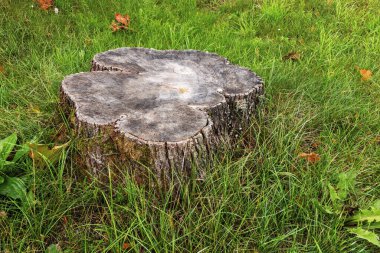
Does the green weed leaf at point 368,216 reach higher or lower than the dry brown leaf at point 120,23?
lower

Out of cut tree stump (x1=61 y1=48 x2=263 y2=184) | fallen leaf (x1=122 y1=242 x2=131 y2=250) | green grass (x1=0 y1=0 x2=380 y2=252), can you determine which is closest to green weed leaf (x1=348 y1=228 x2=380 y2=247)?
green grass (x1=0 y1=0 x2=380 y2=252)

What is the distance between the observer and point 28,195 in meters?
2.20

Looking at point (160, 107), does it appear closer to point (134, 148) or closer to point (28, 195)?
point (134, 148)

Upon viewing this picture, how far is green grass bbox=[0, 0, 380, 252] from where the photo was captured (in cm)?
210

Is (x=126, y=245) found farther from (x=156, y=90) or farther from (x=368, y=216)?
(x=368, y=216)

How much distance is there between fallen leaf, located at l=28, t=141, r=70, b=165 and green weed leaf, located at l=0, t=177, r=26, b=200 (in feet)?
0.48

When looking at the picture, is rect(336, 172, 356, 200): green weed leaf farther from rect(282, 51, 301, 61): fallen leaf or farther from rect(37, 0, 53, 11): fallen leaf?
rect(37, 0, 53, 11): fallen leaf

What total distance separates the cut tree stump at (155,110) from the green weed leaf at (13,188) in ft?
1.15

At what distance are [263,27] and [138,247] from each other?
330cm

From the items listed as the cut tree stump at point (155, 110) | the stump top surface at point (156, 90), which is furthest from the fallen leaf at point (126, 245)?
the stump top surface at point (156, 90)

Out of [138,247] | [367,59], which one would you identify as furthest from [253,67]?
[138,247]

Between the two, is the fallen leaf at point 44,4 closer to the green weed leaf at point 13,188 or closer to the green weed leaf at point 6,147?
the green weed leaf at point 6,147

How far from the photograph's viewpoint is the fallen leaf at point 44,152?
2.23 metres

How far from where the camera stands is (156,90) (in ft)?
8.73
